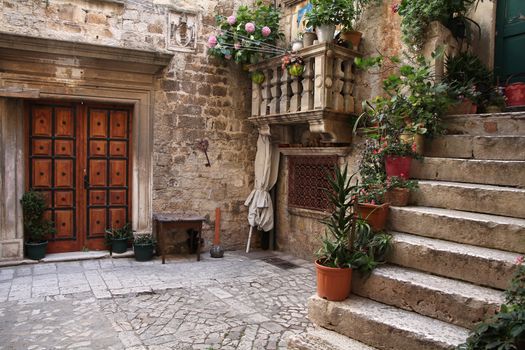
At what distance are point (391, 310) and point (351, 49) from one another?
3.98 metres

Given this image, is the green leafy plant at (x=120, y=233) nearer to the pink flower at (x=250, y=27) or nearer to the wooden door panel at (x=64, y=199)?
the wooden door panel at (x=64, y=199)

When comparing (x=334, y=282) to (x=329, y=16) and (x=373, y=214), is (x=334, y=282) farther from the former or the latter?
(x=329, y=16)

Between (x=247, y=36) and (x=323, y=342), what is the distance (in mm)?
4922

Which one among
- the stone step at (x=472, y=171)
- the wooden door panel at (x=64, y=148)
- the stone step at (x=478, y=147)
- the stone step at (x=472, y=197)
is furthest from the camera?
the wooden door panel at (x=64, y=148)

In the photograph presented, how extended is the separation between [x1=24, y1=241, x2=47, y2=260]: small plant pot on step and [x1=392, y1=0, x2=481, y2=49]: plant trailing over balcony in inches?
218

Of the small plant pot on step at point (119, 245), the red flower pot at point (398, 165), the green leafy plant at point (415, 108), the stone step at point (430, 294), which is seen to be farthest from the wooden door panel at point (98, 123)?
the stone step at point (430, 294)

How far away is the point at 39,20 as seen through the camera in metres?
5.58

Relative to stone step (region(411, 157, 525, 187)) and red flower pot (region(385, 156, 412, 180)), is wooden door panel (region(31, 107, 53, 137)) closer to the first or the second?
red flower pot (region(385, 156, 412, 180))

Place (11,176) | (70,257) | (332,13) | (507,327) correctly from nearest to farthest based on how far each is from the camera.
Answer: (507,327), (332,13), (11,176), (70,257)

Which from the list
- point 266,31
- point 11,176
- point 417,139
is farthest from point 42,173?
point 417,139

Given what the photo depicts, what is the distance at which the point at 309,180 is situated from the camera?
21.5ft

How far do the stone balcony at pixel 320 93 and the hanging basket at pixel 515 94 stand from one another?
74.6 inches

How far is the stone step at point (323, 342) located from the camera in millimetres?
2724

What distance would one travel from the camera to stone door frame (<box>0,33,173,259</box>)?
5465 mm
